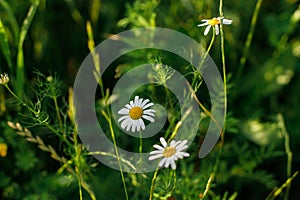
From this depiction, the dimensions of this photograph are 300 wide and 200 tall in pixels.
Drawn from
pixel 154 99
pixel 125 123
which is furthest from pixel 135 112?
pixel 154 99

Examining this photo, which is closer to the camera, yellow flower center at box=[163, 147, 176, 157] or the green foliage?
yellow flower center at box=[163, 147, 176, 157]

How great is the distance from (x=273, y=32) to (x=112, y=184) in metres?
0.70

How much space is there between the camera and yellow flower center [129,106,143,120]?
3.04ft

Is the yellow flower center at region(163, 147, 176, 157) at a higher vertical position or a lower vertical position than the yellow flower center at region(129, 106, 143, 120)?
lower

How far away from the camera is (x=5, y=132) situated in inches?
48.0

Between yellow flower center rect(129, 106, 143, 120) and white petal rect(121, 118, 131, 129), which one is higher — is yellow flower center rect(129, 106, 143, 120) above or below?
above

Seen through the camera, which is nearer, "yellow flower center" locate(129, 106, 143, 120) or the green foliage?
"yellow flower center" locate(129, 106, 143, 120)

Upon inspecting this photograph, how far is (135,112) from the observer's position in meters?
0.93

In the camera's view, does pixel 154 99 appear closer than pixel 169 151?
No

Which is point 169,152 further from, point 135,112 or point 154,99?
point 154,99

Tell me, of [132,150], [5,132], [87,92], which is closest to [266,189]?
[132,150]

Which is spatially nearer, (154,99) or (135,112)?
(135,112)

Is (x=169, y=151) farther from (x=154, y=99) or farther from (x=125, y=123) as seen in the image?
(x=154, y=99)

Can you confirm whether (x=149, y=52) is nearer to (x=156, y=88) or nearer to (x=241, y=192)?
(x=156, y=88)
